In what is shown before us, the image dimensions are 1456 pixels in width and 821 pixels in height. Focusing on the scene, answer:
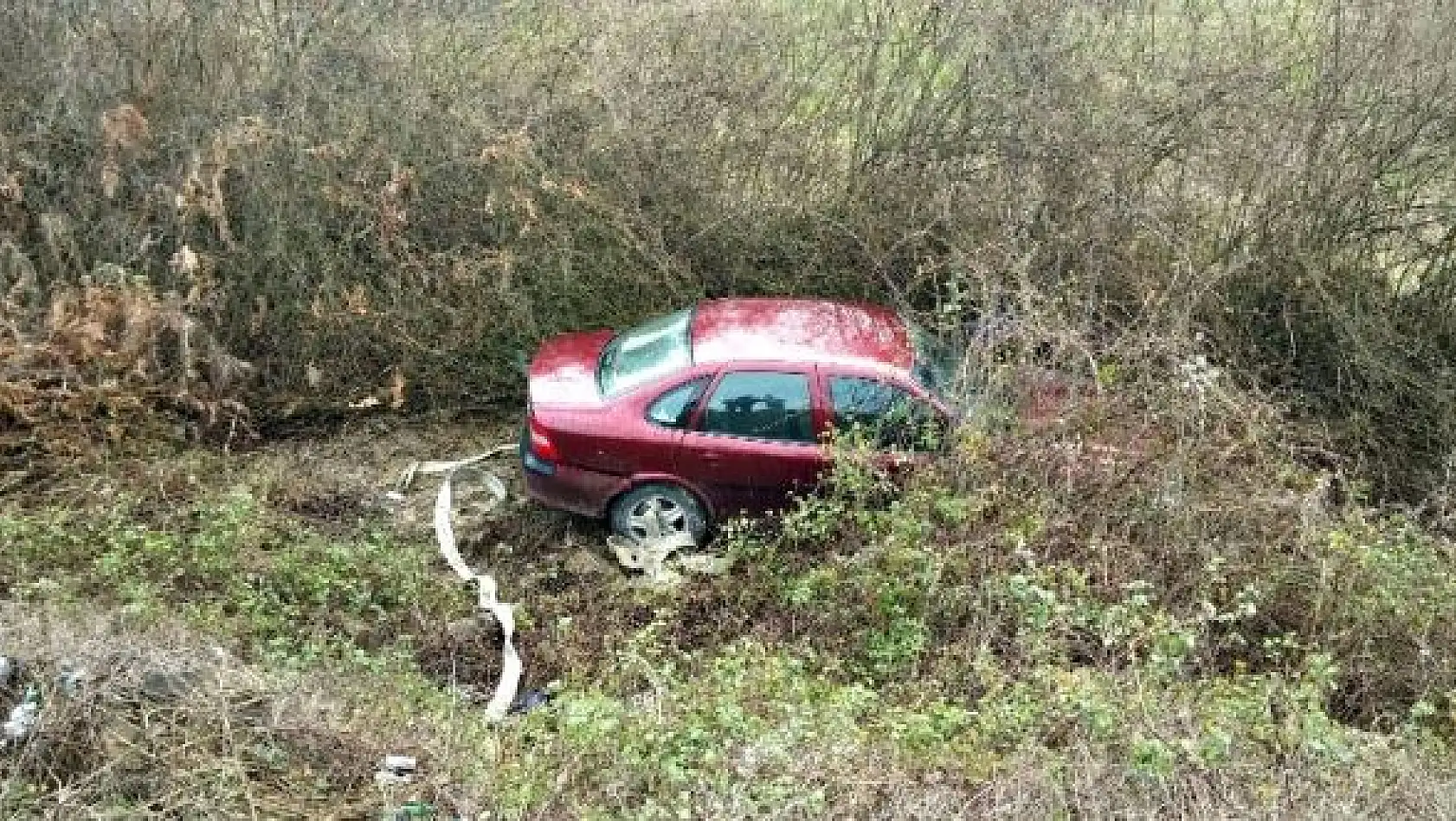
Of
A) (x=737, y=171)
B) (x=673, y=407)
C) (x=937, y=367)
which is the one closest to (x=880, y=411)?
(x=937, y=367)

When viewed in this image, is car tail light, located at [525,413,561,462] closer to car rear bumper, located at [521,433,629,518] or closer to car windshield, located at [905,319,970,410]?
car rear bumper, located at [521,433,629,518]

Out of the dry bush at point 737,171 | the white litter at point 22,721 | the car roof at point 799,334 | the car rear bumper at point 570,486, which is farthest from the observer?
the dry bush at point 737,171

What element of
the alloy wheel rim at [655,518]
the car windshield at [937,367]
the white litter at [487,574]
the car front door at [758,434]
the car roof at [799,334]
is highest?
the car roof at [799,334]

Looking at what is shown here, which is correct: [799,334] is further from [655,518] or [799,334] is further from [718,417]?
[655,518]

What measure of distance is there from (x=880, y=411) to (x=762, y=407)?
72cm

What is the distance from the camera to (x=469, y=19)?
11.7 m

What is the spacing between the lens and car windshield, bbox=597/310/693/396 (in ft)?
29.8

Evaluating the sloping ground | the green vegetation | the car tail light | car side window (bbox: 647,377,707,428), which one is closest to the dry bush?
the green vegetation

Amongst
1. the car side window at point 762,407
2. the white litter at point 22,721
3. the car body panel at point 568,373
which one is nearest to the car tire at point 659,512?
the car side window at point 762,407

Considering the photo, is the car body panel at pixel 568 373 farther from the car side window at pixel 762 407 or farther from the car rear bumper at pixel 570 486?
the car side window at pixel 762 407

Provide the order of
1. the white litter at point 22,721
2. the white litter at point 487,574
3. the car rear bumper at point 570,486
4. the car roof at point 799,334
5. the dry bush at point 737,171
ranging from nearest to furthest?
the white litter at point 22,721 < the white litter at point 487,574 < the car roof at point 799,334 < the car rear bumper at point 570,486 < the dry bush at point 737,171

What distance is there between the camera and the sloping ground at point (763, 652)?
19.5ft

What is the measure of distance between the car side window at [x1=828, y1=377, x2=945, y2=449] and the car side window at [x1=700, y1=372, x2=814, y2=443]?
0.19 metres

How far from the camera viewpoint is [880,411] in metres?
8.83
